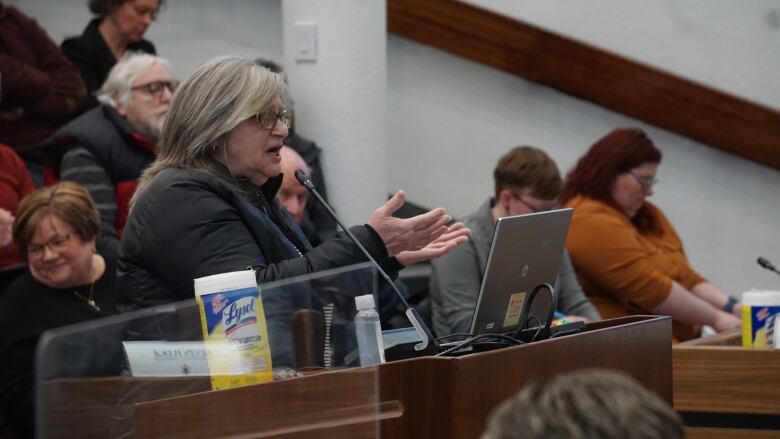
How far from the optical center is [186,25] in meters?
4.93

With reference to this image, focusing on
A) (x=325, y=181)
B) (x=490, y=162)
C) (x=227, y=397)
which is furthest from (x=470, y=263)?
(x=227, y=397)

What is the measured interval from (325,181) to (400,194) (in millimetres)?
2071

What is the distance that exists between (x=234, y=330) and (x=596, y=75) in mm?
3437

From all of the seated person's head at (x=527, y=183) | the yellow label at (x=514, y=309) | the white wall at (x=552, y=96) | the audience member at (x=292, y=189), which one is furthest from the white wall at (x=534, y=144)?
the yellow label at (x=514, y=309)

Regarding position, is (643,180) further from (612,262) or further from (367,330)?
(367,330)

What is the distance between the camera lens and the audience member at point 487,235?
3.79m

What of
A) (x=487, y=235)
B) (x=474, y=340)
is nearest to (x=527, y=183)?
(x=487, y=235)

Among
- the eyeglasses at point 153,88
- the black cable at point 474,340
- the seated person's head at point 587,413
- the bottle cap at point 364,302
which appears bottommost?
the black cable at point 474,340

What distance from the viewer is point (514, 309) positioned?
232cm

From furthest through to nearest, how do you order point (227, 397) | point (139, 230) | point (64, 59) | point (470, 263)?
point (64, 59), point (470, 263), point (139, 230), point (227, 397)

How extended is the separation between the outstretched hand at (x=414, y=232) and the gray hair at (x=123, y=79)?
1.85 metres

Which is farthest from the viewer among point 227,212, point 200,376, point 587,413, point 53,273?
point 53,273

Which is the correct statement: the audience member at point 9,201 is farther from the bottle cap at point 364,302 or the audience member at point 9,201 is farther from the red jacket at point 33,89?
the bottle cap at point 364,302

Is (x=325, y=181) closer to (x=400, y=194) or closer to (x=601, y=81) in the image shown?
(x=601, y=81)
